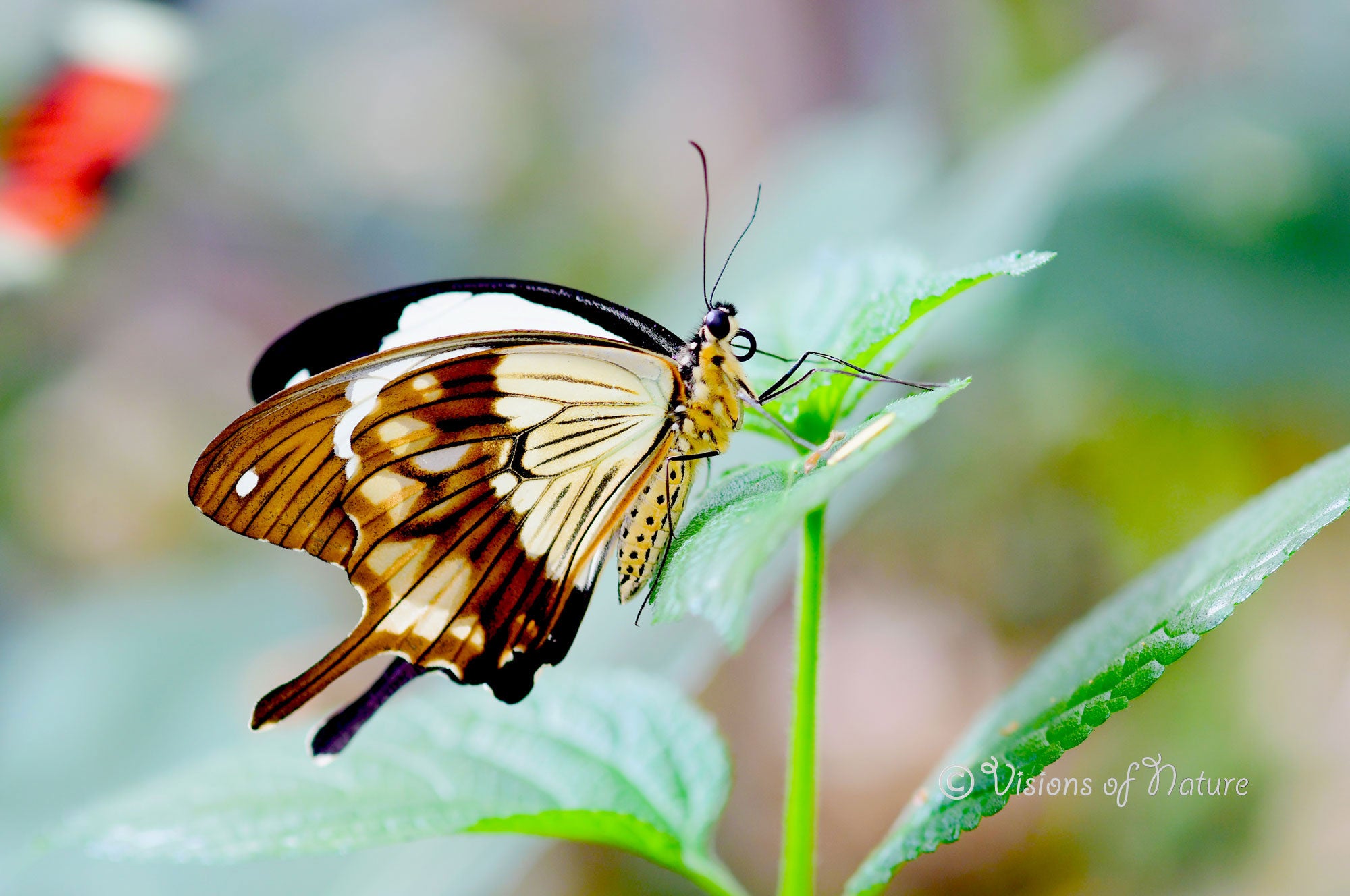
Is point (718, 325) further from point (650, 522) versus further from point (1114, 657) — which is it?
point (1114, 657)

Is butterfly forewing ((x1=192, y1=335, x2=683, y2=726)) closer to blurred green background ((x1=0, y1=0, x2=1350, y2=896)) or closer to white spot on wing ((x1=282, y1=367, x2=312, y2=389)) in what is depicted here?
white spot on wing ((x1=282, y1=367, x2=312, y2=389))

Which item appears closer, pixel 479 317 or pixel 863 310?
pixel 863 310

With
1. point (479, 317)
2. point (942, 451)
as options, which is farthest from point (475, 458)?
point (942, 451)

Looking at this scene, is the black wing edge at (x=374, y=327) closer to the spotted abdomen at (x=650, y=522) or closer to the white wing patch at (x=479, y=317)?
the white wing patch at (x=479, y=317)

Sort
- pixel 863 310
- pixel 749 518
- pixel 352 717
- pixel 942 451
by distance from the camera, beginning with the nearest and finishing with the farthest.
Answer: pixel 749 518
pixel 863 310
pixel 352 717
pixel 942 451

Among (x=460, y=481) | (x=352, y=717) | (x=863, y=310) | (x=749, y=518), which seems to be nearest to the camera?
(x=749, y=518)

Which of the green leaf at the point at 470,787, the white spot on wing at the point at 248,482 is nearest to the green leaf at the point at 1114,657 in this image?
the green leaf at the point at 470,787
